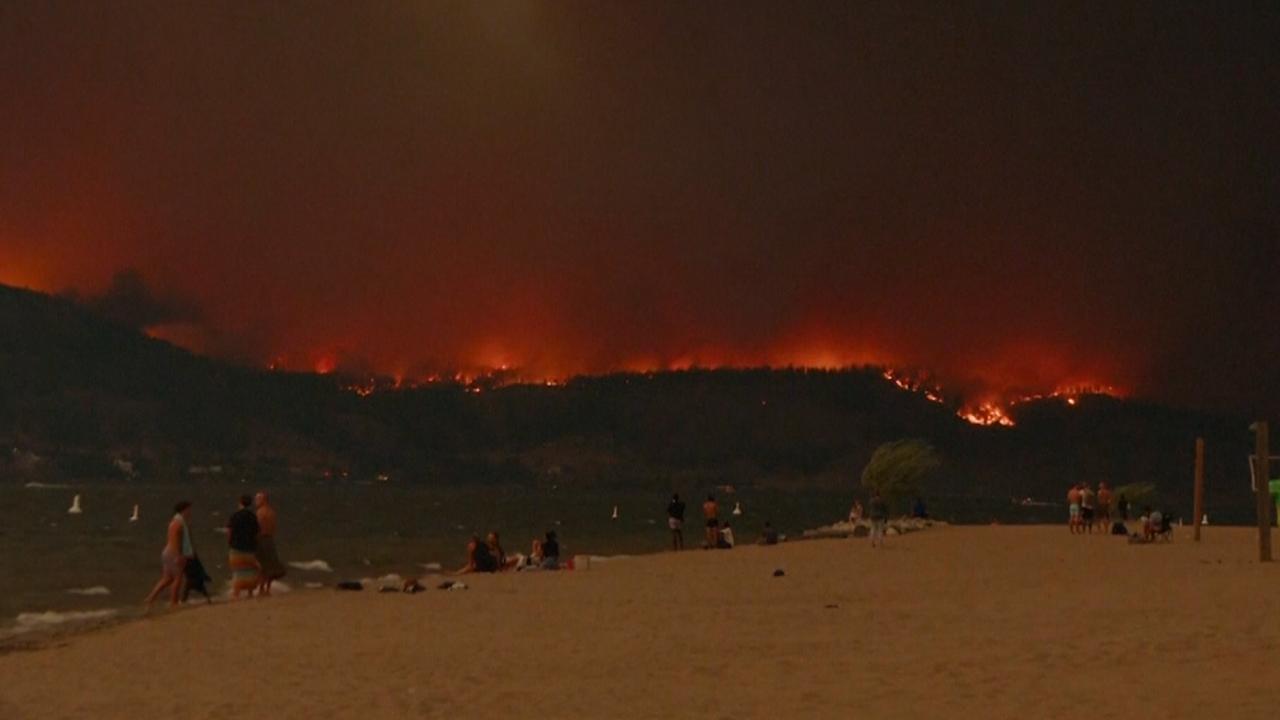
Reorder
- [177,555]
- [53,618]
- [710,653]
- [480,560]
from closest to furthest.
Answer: [710,653] → [177,555] → [53,618] → [480,560]

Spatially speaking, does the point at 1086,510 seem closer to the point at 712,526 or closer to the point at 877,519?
the point at 877,519

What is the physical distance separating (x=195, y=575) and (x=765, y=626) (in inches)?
420

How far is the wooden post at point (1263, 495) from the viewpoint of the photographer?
28688 mm

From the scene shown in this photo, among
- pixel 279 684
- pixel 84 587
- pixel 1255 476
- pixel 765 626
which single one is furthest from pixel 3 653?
pixel 1255 476

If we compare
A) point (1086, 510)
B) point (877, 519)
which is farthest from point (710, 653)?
point (1086, 510)

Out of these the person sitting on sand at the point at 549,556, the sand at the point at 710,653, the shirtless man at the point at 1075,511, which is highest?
the shirtless man at the point at 1075,511

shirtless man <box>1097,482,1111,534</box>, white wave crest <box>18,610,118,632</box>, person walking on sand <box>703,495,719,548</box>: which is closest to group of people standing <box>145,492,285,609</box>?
white wave crest <box>18,610,118,632</box>

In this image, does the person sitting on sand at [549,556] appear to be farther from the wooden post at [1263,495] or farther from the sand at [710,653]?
the wooden post at [1263,495]

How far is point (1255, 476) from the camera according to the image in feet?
101

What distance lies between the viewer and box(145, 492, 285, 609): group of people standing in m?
24.1

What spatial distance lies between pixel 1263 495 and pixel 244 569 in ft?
64.8

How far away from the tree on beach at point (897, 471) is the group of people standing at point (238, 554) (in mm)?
35196

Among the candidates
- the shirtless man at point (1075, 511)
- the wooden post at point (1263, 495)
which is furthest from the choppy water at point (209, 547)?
the wooden post at point (1263, 495)

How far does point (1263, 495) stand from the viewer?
29234 millimetres
